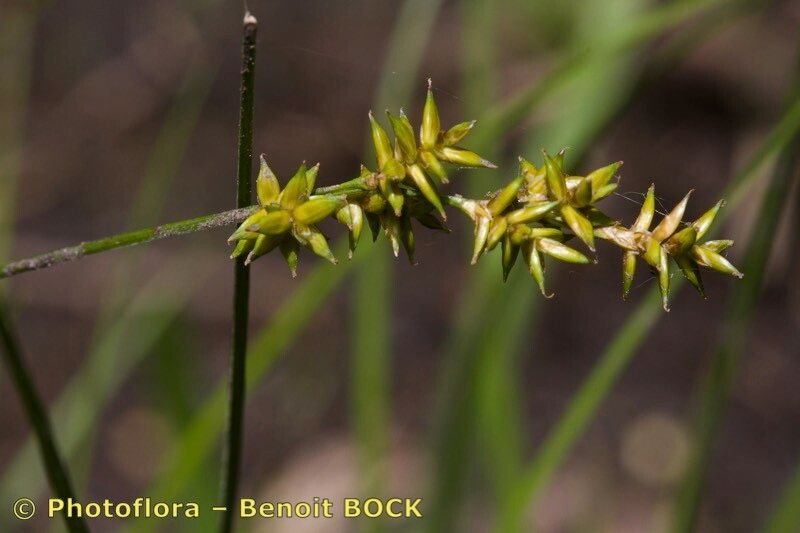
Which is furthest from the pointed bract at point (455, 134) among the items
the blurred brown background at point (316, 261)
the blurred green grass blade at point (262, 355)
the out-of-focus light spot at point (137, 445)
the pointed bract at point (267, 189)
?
the out-of-focus light spot at point (137, 445)

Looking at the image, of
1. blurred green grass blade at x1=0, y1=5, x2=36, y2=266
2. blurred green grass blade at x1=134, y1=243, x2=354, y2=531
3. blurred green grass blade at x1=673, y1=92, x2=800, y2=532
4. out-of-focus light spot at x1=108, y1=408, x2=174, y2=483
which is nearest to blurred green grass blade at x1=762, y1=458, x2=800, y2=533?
blurred green grass blade at x1=673, y1=92, x2=800, y2=532

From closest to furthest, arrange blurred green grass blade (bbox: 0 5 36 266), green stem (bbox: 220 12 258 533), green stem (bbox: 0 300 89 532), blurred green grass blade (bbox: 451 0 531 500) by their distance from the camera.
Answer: green stem (bbox: 220 12 258 533) → green stem (bbox: 0 300 89 532) → blurred green grass blade (bbox: 451 0 531 500) → blurred green grass blade (bbox: 0 5 36 266)

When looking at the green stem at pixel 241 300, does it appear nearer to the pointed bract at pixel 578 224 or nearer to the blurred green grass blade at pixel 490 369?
the pointed bract at pixel 578 224

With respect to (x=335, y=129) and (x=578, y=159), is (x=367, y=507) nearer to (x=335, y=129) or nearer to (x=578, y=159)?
(x=578, y=159)

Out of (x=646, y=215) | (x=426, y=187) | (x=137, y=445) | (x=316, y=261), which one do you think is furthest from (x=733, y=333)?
(x=137, y=445)

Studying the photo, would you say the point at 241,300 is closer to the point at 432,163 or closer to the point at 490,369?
the point at 432,163

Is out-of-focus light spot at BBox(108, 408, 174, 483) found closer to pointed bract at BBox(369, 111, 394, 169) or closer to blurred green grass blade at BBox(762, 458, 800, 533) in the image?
blurred green grass blade at BBox(762, 458, 800, 533)
